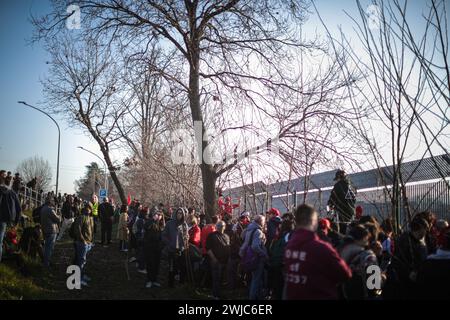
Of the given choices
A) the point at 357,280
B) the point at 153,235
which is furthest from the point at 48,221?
the point at 357,280

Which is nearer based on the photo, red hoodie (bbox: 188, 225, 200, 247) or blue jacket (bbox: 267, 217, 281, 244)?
blue jacket (bbox: 267, 217, 281, 244)

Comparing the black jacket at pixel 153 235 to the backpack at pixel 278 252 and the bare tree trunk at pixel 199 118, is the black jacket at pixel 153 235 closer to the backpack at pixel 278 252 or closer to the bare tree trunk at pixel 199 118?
the bare tree trunk at pixel 199 118

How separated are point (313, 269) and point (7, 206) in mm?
7470

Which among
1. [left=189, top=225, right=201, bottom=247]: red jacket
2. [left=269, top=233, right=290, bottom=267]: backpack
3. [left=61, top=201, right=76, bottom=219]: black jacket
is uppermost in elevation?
[left=61, top=201, right=76, bottom=219]: black jacket

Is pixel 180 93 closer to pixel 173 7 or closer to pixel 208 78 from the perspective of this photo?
pixel 208 78

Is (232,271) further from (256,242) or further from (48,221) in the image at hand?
(48,221)

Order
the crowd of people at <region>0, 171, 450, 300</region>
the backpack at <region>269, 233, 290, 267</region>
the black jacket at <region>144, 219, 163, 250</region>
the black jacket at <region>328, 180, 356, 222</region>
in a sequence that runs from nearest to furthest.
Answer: the crowd of people at <region>0, 171, 450, 300</region>, the backpack at <region>269, 233, 290, 267</region>, the black jacket at <region>328, 180, 356, 222</region>, the black jacket at <region>144, 219, 163, 250</region>

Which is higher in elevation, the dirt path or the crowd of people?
the crowd of people

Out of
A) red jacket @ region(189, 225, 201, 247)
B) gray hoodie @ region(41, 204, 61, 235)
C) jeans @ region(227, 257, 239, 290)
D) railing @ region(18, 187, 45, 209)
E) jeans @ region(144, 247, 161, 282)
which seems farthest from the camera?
railing @ region(18, 187, 45, 209)

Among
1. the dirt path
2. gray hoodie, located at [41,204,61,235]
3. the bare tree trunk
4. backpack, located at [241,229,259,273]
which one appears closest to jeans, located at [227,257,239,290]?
the dirt path

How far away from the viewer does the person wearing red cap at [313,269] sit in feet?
13.4

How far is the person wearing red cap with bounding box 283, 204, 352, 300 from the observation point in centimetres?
409

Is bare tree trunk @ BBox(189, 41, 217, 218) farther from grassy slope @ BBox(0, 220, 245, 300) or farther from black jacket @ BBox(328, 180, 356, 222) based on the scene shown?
black jacket @ BBox(328, 180, 356, 222)
